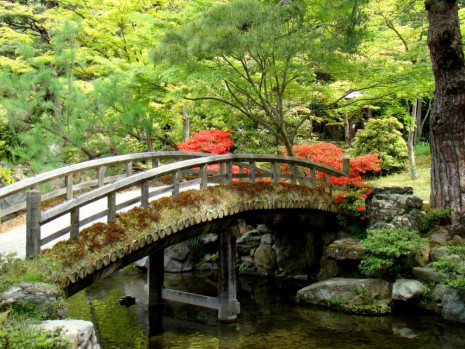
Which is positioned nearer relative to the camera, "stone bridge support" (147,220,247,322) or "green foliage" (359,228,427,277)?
"stone bridge support" (147,220,247,322)

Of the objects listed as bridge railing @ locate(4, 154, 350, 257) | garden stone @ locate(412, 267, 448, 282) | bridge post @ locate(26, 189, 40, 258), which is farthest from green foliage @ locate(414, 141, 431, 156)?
bridge post @ locate(26, 189, 40, 258)

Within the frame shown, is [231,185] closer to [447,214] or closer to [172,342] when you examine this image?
[172,342]

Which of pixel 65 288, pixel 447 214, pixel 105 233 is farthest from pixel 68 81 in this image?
pixel 447 214

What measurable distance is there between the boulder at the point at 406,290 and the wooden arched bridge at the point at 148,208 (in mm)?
2797

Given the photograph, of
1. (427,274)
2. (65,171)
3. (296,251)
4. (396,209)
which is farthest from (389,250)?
(65,171)

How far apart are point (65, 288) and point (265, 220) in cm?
615

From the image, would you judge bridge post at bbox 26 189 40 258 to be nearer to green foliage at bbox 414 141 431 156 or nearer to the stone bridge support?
the stone bridge support

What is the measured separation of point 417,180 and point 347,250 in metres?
8.53

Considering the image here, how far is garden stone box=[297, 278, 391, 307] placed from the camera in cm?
1088

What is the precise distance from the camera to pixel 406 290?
35.1 feet

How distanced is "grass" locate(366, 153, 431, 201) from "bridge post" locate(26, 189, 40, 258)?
13207 millimetres

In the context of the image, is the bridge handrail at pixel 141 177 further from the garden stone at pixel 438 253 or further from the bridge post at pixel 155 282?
the garden stone at pixel 438 253

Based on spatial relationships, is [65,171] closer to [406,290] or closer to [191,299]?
[191,299]

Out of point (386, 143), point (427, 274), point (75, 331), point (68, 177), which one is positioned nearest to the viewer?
Answer: point (75, 331)
